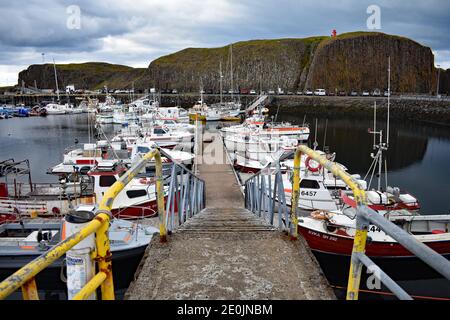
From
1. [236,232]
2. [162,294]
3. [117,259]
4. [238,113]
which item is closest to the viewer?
[162,294]

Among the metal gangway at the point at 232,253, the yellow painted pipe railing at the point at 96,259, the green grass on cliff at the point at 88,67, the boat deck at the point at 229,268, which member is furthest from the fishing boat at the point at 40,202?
the green grass on cliff at the point at 88,67

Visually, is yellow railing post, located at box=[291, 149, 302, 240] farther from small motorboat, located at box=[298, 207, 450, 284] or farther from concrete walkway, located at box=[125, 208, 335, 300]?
small motorboat, located at box=[298, 207, 450, 284]

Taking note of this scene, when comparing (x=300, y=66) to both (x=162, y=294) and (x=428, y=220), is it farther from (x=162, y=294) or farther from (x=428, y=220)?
(x=162, y=294)

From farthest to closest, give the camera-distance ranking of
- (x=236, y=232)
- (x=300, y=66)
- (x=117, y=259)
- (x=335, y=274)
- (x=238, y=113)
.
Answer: (x=300, y=66)
(x=238, y=113)
(x=335, y=274)
(x=117, y=259)
(x=236, y=232)

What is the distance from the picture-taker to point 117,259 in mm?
10547

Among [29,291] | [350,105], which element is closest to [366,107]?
[350,105]

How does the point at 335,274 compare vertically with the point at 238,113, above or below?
below

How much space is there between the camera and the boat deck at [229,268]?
3.21 meters

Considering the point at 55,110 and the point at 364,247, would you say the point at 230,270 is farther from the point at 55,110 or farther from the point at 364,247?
the point at 55,110

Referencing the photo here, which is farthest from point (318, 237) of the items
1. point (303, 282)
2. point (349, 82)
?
point (349, 82)

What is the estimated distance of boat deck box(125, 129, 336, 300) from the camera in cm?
321

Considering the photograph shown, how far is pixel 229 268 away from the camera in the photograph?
366 cm

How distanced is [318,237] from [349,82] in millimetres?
96716

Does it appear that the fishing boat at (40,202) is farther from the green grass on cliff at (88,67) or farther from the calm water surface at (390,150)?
the green grass on cliff at (88,67)
